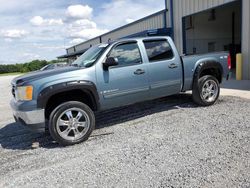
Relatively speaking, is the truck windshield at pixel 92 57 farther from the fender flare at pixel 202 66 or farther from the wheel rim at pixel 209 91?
the wheel rim at pixel 209 91

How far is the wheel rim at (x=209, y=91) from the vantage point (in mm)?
7170

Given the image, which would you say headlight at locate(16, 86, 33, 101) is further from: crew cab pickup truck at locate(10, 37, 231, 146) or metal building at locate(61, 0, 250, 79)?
metal building at locate(61, 0, 250, 79)

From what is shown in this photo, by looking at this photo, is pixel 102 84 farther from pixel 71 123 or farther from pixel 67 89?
pixel 71 123

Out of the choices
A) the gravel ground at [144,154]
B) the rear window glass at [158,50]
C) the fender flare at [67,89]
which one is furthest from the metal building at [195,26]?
the fender flare at [67,89]

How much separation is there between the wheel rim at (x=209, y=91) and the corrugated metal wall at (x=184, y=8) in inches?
286

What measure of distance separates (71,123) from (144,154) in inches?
62.9

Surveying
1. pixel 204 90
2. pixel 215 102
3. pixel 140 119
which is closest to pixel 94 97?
pixel 140 119

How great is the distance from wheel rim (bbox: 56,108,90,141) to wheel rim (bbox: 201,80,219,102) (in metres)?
3.46

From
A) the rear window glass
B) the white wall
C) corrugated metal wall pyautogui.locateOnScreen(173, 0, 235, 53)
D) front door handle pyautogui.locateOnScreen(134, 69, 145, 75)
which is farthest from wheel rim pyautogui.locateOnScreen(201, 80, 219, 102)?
the white wall

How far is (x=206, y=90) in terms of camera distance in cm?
723

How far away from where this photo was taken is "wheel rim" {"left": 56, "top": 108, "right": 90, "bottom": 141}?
5055mm

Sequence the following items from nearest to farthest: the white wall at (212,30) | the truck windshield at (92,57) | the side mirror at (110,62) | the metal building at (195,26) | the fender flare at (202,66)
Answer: the side mirror at (110,62), the truck windshield at (92,57), the fender flare at (202,66), the metal building at (195,26), the white wall at (212,30)

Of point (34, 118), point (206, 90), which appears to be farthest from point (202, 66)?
point (34, 118)

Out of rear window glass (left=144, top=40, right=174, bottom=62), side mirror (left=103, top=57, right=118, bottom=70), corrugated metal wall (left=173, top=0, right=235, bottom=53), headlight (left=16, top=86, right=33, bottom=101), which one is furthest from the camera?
corrugated metal wall (left=173, top=0, right=235, bottom=53)
